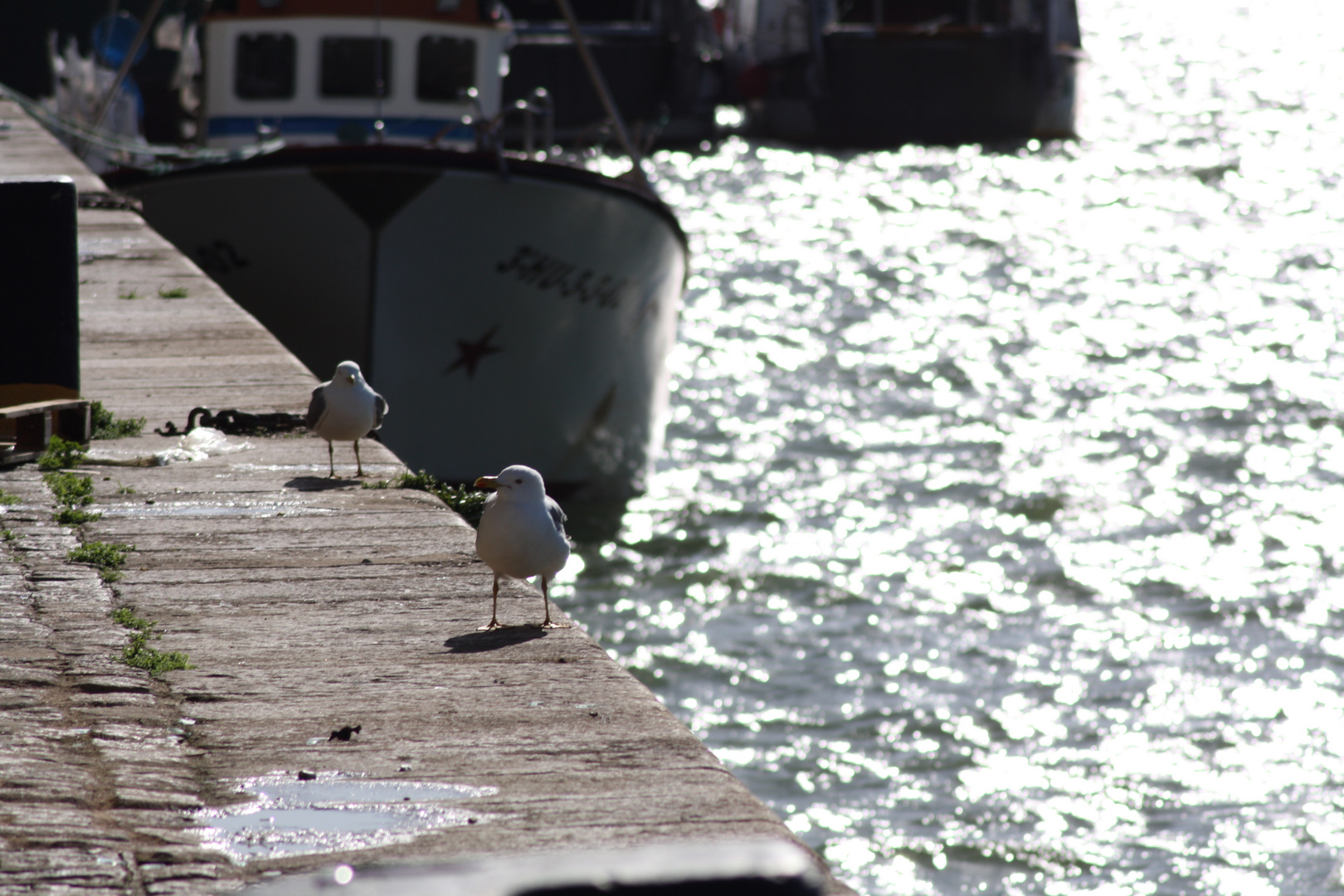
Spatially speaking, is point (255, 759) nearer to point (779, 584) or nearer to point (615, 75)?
point (779, 584)

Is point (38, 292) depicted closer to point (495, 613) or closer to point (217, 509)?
point (217, 509)

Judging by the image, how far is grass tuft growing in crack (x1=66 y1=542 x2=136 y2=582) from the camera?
4.77 m

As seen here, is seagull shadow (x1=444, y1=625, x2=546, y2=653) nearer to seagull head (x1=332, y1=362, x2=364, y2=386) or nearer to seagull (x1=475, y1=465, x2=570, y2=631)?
seagull (x1=475, y1=465, x2=570, y2=631)

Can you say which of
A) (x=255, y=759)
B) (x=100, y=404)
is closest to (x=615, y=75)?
(x=100, y=404)

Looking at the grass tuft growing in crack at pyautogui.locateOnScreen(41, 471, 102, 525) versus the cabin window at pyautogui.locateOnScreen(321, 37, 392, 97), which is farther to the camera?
the cabin window at pyautogui.locateOnScreen(321, 37, 392, 97)

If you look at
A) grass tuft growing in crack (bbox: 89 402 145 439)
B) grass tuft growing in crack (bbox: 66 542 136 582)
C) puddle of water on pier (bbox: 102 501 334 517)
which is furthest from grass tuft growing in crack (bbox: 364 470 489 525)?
grass tuft growing in crack (bbox: 89 402 145 439)

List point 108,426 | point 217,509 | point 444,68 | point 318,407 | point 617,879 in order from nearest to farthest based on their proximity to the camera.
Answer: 1. point 617,879
2. point 217,509
3. point 318,407
4. point 108,426
5. point 444,68

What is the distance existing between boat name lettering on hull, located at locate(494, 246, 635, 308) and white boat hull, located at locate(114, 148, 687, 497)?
1 cm

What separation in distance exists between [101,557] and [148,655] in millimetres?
904

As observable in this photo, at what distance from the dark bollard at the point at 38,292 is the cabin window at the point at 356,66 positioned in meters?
7.09

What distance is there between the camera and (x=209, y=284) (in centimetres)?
941

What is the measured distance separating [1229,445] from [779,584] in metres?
5.74

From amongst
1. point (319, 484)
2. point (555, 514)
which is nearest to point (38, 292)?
point (319, 484)

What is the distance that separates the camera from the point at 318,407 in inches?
228
